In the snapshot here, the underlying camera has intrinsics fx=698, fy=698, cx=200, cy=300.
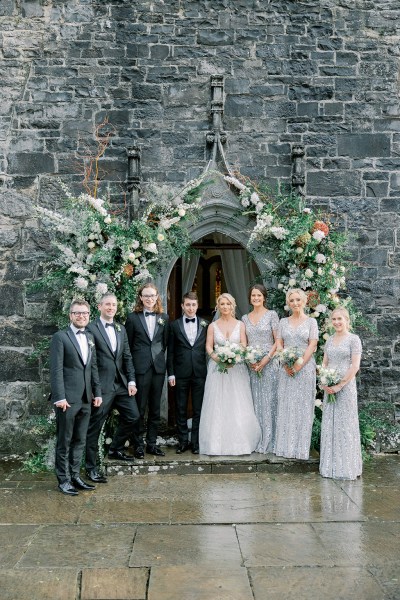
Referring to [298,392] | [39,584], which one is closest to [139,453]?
[298,392]

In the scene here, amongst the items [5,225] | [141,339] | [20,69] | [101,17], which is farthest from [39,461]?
[101,17]

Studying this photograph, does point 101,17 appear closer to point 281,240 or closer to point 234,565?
point 281,240

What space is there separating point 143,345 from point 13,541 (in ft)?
8.67

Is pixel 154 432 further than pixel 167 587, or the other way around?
pixel 154 432

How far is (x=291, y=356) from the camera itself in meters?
6.99

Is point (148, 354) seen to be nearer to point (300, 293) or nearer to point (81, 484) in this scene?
point (81, 484)

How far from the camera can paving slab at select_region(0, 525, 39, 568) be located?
4.67 m

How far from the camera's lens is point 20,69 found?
8383 millimetres

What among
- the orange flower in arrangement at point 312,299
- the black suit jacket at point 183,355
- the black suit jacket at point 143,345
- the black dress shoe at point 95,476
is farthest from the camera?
the orange flower in arrangement at point 312,299

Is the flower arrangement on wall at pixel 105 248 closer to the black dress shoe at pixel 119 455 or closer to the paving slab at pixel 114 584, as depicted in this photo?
the black dress shoe at pixel 119 455

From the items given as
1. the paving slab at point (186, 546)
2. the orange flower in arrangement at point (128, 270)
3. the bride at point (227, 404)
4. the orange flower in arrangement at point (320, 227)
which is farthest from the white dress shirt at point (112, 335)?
the orange flower in arrangement at point (320, 227)

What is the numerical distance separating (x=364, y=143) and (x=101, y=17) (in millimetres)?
3531

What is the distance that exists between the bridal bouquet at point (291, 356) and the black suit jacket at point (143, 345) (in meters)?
1.23

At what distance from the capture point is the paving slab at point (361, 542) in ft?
15.2
